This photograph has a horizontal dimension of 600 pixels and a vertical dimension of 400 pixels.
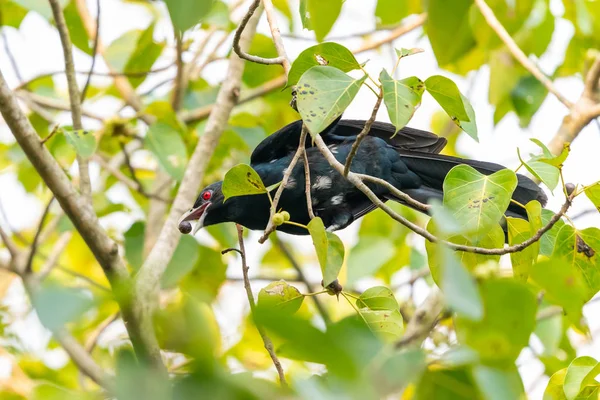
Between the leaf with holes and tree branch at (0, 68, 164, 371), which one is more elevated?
tree branch at (0, 68, 164, 371)

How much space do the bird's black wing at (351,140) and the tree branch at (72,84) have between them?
1.14 meters

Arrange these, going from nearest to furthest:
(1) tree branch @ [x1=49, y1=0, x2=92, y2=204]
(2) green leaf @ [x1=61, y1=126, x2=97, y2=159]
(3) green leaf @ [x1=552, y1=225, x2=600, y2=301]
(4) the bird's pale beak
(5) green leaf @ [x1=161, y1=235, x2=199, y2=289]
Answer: (3) green leaf @ [x1=552, y1=225, x2=600, y2=301], (2) green leaf @ [x1=61, y1=126, x2=97, y2=159], (1) tree branch @ [x1=49, y1=0, x2=92, y2=204], (5) green leaf @ [x1=161, y1=235, x2=199, y2=289], (4) the bird's pale beak

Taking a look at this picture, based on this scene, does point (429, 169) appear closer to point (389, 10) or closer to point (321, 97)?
point (389, 10)

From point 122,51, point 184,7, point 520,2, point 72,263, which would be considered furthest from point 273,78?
point 184,7

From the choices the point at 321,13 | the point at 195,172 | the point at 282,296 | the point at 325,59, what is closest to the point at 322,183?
the point at 195,172

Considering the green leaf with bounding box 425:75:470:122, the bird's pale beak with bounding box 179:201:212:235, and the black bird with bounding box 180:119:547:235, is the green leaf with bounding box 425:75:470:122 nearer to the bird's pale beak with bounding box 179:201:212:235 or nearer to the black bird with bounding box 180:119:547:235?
the black bird with bounding box 180:119:547:235

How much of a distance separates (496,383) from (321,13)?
4.55ft

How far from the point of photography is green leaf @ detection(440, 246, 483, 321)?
1.08m

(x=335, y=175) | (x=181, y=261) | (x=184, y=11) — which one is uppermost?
(x=181, y=261)

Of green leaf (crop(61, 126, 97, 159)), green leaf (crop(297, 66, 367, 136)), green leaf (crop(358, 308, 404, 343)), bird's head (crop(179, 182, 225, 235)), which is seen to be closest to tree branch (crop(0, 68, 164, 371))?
green leaf (crop(61, 126, 97, 159))

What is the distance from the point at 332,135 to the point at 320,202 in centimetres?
53

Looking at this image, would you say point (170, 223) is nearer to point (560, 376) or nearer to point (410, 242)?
point (560, 376)

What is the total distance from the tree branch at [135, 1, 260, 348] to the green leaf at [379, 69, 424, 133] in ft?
5.95

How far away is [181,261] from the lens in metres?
4.58
